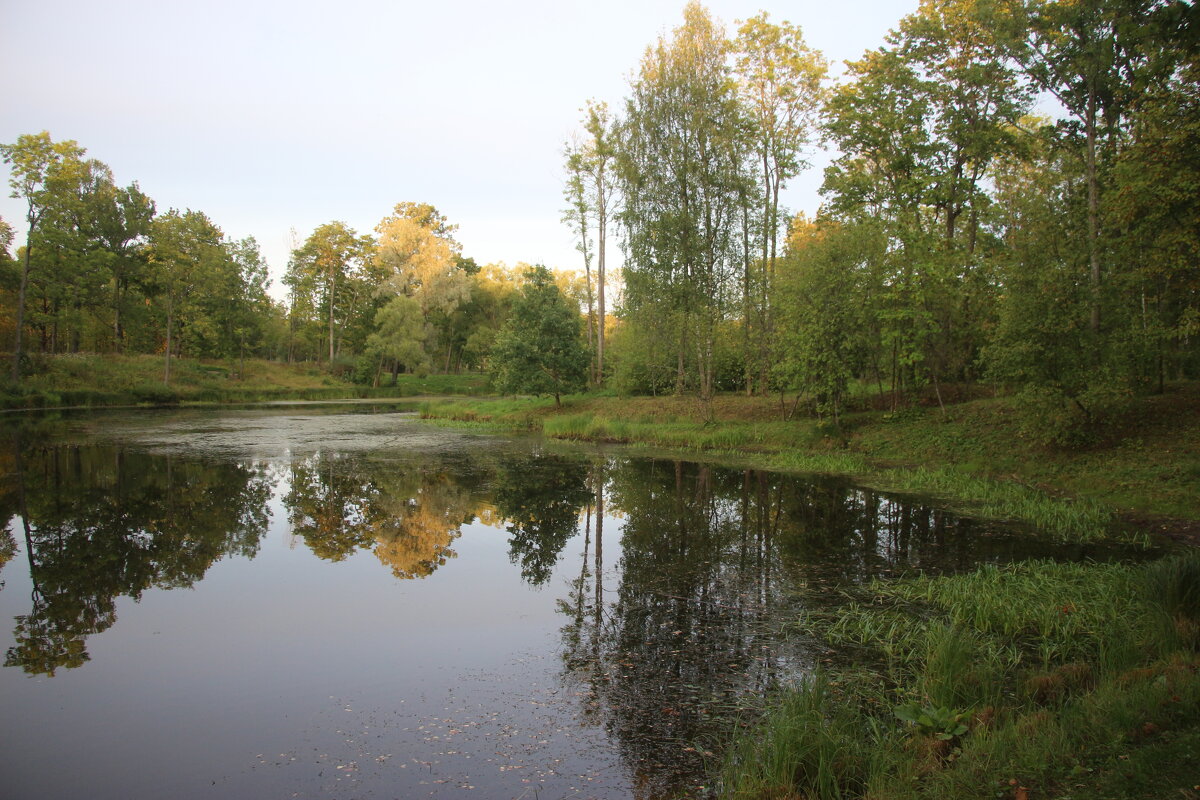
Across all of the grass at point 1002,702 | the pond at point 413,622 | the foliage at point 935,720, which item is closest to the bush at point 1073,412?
the pond at point 413,622

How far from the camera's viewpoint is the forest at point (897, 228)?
13320 millimetres

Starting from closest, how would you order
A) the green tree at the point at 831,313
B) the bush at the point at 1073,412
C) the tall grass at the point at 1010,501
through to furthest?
1. the tall grass at the point at 1010,501
2. the bush at the point at 1073,412
3. the green tree at the point at 831,313

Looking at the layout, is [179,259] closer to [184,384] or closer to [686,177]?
[184,384]

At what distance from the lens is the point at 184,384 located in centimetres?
4625

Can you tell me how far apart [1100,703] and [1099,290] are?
1232 cm

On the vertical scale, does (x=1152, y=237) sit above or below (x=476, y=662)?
above

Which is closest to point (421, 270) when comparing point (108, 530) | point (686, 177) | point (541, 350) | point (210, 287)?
point (210, 287)

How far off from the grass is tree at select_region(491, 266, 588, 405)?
24.1 m

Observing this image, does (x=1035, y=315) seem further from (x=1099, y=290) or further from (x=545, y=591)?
(x=545, y=591)

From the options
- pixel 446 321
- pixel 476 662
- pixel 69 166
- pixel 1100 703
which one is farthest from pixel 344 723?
pixel 446 321

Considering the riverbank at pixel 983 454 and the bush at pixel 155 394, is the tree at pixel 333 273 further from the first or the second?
the riverbank at pixel 983 454

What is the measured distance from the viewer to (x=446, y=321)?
63.3m

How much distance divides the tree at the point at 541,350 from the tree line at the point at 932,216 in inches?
96.2

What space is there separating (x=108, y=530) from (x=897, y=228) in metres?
19.5
